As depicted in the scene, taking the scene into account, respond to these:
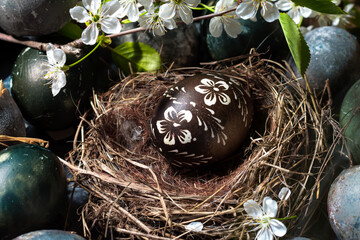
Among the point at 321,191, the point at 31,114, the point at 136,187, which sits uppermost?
the point at 31,114

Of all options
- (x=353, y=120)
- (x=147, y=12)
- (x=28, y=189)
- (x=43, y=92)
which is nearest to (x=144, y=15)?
(x=147, y=12)

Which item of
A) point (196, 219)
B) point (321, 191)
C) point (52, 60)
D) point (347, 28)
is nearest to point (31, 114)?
point (52, 60)

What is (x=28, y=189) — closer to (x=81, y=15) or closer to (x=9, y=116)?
(x=9, y=116)

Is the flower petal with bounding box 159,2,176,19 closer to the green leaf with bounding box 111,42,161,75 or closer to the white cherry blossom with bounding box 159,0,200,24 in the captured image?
the white cherry blossom with bounding box 159,0,200,24

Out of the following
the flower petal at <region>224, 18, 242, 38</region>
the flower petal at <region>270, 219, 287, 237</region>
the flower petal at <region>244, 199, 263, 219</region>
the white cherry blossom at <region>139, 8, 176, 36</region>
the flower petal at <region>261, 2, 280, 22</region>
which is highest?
the flower petal at <region>261, 2, 280, 22</region>

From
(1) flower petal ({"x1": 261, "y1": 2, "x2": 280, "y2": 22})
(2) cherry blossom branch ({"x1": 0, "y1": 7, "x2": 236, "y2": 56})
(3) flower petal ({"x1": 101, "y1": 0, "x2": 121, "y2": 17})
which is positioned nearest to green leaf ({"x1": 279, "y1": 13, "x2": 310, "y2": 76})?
(1) flower petal ({"x1": 261, "y1": 2, "x2": 280, "y2": 22})

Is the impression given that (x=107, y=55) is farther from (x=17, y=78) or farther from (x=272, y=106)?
(x=272, y=106)
